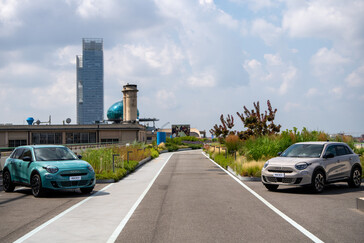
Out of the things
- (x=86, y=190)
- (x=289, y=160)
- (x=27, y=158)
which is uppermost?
(x=27, y=158)

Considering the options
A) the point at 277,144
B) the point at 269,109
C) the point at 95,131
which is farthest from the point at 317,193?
the point at 95,131

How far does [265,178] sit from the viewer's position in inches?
557

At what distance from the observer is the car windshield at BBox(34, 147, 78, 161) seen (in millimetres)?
14250

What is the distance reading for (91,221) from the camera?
900 cm

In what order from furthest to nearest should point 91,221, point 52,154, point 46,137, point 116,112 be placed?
point 116,112 < point 46,137 < point 52,154 < point 91,221

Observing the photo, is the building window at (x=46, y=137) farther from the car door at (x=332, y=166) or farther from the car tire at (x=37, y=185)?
the car door at (x=332, y=166)

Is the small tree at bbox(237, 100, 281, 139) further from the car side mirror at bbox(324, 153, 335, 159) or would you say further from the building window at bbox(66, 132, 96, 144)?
the building window at bbox(66, 132, 96, 144)

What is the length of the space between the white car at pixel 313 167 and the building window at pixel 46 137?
6921 centimetres

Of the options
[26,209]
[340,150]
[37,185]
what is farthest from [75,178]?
[340,150]

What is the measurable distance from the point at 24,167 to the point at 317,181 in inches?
378

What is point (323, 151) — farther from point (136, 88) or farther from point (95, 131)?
point (136, 88)

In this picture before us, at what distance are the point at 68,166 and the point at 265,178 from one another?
21.2ft

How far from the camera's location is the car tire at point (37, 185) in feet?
42.6

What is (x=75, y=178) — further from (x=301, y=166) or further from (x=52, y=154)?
(x=301, y=166)
